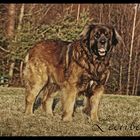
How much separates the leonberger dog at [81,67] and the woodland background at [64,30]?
345 inches

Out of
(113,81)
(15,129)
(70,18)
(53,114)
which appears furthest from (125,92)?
(15,129)

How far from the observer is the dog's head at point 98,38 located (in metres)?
7.27

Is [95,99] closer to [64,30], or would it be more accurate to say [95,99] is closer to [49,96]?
[49,96]

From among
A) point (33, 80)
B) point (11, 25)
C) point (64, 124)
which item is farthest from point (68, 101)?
point (11, 25)

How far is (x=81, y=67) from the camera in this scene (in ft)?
24.0

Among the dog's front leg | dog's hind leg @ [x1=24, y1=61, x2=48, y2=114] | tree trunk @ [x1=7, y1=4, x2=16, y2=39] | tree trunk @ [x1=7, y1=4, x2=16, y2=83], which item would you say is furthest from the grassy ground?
tree trunk @ [x1=7, y1=4, x2=16, y2=39]

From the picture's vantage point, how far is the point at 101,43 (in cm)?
725

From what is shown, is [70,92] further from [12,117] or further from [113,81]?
[113,81]

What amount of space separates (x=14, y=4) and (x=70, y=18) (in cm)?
246

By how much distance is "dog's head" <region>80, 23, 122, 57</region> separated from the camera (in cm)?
727

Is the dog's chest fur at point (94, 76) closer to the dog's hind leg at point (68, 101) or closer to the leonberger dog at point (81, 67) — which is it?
the leonberger dog at point (81, 67)

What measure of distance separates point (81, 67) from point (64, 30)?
997cm

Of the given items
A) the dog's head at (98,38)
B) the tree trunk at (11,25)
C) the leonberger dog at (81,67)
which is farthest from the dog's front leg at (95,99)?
the tree trunk at (11,25)

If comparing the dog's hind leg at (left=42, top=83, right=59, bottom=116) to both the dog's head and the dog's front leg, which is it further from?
the dog's head
